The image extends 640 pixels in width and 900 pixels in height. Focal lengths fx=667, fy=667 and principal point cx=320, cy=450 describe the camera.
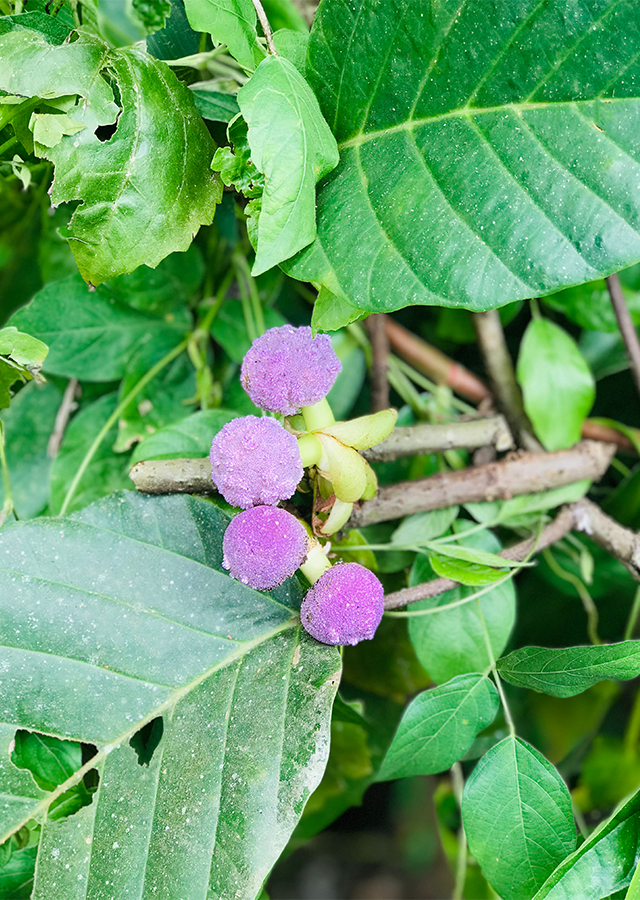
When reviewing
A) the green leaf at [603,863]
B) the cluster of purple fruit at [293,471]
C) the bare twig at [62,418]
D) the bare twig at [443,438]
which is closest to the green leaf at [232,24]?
the cluster of purple fruit at [293,471]

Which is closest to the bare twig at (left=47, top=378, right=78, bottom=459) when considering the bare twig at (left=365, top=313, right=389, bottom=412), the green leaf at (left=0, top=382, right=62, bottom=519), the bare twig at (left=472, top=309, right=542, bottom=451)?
the green leaf at (left=0, top=382, right=62, bottom=519)

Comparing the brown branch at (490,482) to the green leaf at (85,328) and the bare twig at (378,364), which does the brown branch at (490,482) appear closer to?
the bare twig at (378,364)

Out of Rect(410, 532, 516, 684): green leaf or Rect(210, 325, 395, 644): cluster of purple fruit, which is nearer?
Rect(210, 325, 395, 644): cluster of purple fruit

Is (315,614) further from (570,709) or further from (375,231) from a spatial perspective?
(570,709)

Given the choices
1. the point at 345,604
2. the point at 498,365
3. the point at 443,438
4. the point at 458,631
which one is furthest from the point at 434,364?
the point at 345,604

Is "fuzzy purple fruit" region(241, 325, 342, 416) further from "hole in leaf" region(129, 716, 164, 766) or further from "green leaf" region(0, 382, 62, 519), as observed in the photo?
"green leaf" region(0, 382, 62, 519)

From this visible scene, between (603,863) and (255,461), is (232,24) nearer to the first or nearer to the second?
(255,461)
